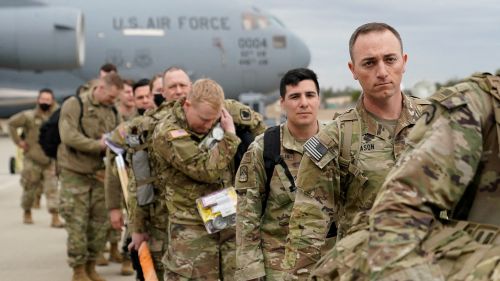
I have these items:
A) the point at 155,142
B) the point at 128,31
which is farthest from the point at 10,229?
the point at 128,31

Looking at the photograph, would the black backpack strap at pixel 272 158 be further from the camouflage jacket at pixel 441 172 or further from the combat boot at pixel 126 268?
the combat boot at pixel 126 268

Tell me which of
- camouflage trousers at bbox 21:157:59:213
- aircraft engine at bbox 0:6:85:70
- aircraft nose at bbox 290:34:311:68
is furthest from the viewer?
aircraft nose at bbox 290:34:311:68

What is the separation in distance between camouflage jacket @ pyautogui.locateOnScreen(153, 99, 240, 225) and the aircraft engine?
1526cm

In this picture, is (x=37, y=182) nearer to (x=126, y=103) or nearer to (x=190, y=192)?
(x=126, y=103)

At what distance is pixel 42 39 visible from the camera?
65.3 ft

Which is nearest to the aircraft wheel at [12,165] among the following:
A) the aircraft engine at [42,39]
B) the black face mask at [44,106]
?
the aircraft engine at [42,39]

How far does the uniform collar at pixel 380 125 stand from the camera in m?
2.98

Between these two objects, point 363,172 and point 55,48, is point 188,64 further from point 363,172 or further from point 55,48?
point 363,172

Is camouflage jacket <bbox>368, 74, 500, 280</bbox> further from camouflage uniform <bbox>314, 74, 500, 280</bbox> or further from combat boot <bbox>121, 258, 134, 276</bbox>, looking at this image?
combat boot <bbox>121, 258, 134, 276</bbox>

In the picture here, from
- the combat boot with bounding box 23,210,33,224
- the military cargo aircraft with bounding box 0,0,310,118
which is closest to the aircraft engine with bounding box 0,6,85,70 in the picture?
the military cargo aircraft with bounding box 0,0,310,118

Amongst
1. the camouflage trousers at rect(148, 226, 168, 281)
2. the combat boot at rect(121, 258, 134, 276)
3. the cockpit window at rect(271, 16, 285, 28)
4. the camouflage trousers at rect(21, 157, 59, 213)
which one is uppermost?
the camouflage trousers at rect(148, 226, 168, 281)

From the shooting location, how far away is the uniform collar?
2979mm

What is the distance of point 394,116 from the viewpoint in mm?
3045

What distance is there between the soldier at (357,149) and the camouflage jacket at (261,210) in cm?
80
